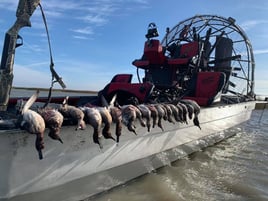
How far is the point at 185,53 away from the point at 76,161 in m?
6.86

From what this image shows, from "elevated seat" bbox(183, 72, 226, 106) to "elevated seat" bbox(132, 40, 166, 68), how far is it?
1501 millimetres

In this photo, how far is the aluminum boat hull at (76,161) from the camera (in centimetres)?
307

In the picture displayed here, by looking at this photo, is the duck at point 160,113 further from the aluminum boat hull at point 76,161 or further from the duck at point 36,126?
the duck at point 36,126

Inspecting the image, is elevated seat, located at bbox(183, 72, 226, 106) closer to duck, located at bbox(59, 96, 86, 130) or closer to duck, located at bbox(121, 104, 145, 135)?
duck, located at bbox(121, 104, 145, 135)

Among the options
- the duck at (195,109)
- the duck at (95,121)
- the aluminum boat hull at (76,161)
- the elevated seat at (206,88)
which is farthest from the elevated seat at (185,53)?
the duck at (95,121)

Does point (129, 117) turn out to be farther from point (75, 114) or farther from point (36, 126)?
point (36, 126)

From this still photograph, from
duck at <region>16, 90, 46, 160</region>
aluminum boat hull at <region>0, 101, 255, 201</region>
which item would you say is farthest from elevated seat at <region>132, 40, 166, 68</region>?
duck at <region>16, 90, 46, 160</region>

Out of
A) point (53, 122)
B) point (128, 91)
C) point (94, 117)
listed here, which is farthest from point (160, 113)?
point (128, 91)

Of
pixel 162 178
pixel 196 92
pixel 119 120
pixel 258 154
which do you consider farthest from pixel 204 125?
pixel 119 120

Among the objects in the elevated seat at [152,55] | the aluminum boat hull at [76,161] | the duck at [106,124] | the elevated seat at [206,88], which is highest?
the elevated seat at [152,55]

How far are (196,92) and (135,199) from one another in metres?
4.47

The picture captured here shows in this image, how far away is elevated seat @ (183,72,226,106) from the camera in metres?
7.55

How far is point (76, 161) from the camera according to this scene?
376 cm

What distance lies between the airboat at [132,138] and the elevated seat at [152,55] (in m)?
0.03
